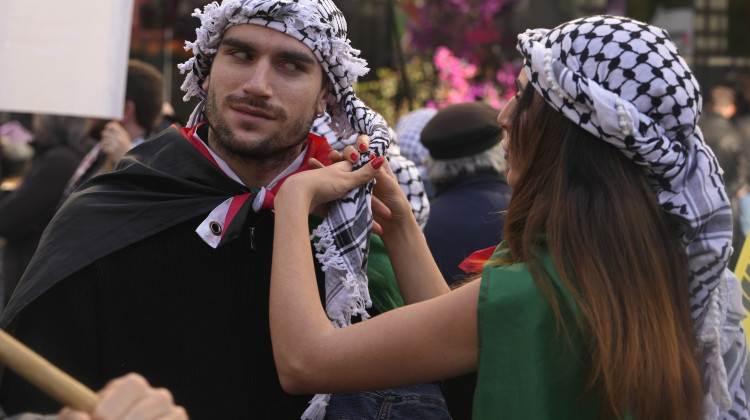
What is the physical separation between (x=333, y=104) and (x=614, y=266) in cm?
109

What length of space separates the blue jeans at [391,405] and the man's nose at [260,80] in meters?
0.87

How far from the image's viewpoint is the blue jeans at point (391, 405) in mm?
2373

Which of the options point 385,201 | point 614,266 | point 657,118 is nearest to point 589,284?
point 614,266

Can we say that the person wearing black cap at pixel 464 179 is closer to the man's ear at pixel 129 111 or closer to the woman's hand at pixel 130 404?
the man's ear at pixel 129 111

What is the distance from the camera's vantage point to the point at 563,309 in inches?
75.9

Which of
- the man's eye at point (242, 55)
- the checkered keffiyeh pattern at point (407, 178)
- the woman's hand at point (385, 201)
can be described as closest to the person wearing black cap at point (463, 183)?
the checkered keffiyeh pattern at point (407, 178)

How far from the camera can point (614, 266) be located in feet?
6.46

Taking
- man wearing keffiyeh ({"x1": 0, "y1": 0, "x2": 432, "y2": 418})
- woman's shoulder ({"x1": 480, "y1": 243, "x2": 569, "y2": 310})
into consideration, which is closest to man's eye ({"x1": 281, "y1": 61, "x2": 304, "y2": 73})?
man wearing keffiyeh ({"x1": 0, "y1": 0, "x2": 432, "y2": 418})

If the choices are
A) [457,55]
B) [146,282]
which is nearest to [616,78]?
[146,282]

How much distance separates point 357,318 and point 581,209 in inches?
33.0

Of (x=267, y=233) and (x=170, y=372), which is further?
(x=267, y=233)

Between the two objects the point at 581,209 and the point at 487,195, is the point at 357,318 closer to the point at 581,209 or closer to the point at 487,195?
the point at 581,209

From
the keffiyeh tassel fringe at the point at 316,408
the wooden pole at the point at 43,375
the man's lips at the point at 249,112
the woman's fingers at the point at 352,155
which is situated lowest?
the keffiyeh tassel fringe at the point at 316,408

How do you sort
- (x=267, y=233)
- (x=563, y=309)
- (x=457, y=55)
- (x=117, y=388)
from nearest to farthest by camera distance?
(x=117, y=388)
(x=563, y=309)
(x=267, y=233)
(x=457, y=55)
